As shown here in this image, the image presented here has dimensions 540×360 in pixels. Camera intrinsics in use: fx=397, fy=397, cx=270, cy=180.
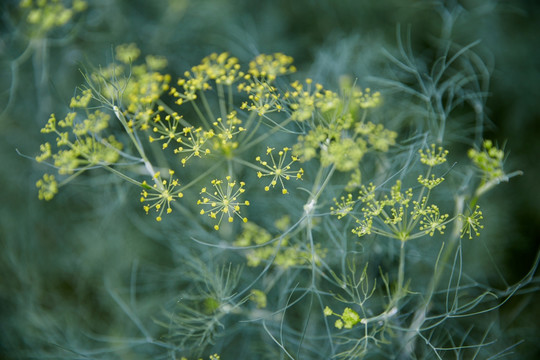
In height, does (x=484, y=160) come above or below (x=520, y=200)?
above

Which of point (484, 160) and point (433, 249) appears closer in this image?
point (484, 160)

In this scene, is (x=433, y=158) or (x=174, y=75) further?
(x=174, y=75)

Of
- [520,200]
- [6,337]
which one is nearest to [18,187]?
[6,337]

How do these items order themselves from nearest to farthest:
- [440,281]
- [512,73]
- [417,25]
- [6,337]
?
1. [440,281]
2. [6,337]
3. [512,73]
4. [417,25]

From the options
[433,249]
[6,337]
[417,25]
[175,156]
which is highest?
[417,25]

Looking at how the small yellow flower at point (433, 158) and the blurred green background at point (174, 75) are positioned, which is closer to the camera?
the small yellow flower at point (433, 158)

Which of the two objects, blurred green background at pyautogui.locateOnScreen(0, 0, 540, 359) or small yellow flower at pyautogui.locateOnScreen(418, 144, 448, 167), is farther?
blurred green background at pyautogui.locateOnScreen(0, 0, 540, 359)

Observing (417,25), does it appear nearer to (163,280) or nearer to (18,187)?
(163,280)

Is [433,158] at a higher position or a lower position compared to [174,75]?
higher
